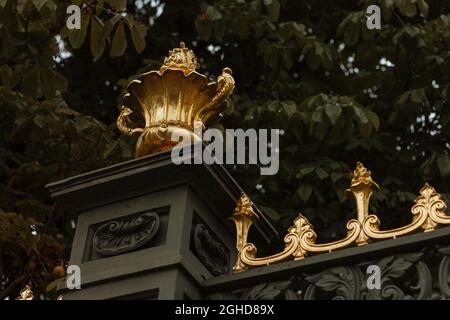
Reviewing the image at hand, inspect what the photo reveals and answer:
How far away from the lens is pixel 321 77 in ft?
30.6

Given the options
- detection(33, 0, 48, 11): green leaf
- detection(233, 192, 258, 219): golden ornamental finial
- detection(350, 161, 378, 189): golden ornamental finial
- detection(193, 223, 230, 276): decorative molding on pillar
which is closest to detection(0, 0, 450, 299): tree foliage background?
detection(33, 0, 48, 11): green leaf

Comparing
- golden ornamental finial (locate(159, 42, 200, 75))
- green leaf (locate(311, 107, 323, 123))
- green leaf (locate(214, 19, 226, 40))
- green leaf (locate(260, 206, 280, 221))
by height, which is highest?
green leaf (locate(214, 19, 226, 40))

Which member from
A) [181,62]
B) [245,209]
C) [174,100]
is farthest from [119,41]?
[245,209]

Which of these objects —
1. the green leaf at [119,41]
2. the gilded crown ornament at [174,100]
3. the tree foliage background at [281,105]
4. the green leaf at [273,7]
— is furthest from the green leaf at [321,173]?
the gilded crown ornament at [174,100]

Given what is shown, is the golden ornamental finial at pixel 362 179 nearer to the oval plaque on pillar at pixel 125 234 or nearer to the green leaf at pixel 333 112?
the oval plaque on pillar at pixel 125 234

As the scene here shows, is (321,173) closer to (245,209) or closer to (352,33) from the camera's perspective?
(352,33)

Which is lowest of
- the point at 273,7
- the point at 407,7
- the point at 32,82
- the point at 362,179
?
the point at 362,179

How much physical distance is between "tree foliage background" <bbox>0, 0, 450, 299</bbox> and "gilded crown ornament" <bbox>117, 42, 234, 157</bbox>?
82.4 inches

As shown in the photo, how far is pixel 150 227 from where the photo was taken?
4.46m

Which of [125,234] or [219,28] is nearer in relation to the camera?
[125,234]

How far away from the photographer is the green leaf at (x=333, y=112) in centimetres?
777

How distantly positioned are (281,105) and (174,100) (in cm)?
356

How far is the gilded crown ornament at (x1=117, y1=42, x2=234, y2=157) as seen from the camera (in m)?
4.78

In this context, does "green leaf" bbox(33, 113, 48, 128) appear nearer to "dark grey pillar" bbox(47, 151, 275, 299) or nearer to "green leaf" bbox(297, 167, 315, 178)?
"green leaf" bbox(297, 167, 315, 178)
